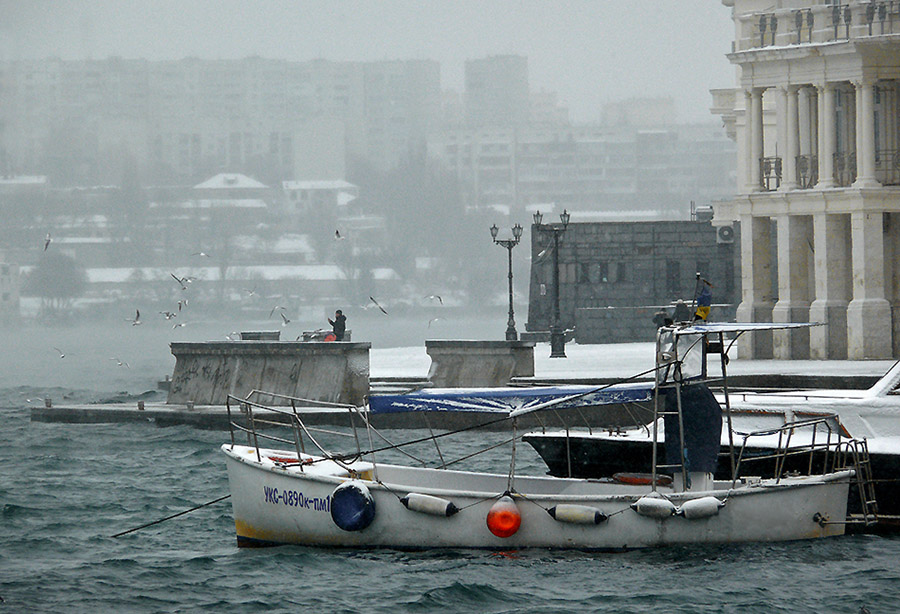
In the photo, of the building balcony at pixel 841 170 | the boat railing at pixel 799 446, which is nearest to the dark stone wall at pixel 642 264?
the building balcony at pixel 841 170

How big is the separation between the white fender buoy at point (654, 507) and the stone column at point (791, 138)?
22.7 m

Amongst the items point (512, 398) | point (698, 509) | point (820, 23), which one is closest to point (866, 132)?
point (820, 23)

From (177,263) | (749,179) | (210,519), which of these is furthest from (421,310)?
(210,519)

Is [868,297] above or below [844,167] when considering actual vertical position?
below

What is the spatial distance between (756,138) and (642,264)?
19.5 meters

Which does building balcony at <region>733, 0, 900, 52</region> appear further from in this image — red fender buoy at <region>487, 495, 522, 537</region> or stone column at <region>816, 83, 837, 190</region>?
red fender buoy at <region>487, 495, 522, 537</region>

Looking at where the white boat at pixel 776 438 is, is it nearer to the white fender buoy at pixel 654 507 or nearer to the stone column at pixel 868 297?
the white fender buoy at pixel 654 507

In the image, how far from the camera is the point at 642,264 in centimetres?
6000

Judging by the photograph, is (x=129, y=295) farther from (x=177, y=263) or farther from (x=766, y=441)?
(x=766, y=441)

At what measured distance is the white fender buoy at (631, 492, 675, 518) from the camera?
1838cm

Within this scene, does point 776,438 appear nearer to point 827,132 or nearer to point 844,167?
point 827,132

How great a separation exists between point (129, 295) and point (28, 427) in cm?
14745

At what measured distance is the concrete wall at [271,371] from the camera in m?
33.9

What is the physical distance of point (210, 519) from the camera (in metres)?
22.5
